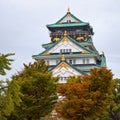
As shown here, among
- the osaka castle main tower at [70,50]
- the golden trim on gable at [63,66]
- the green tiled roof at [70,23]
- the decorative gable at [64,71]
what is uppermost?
the green tiled roof at [70,23]

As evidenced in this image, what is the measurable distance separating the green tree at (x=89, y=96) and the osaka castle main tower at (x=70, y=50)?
2431 cm

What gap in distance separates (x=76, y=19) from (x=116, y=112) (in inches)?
1028

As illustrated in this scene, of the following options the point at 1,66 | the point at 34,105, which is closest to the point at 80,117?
the point at 34,105

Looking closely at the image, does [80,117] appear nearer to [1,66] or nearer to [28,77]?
[28,77]

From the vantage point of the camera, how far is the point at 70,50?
Answer: 206 feet

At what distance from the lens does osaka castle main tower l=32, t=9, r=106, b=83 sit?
58.4 metres

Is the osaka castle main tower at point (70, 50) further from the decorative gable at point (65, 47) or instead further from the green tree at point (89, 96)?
the green tree at point (89, 96)

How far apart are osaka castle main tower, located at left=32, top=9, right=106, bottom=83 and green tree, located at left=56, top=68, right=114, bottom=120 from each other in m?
24.3

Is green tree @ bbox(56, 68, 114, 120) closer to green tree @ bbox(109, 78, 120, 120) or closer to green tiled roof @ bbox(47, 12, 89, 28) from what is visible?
green tree @ bbox(109, 78, 120, 120)

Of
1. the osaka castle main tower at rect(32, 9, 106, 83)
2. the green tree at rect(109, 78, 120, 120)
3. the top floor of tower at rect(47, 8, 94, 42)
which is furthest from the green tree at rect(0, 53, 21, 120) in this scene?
the top floor of tower at rect(47, 8, 94, 42)

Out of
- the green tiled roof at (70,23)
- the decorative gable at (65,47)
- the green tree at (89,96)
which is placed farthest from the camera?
the green tiled roof at (70,23)

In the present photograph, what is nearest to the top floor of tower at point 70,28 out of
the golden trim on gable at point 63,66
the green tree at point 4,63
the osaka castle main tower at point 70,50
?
the osaka castle main tower at point 70,50

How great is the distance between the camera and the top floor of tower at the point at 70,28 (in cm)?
6550

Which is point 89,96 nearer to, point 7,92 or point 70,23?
Answer: point 7,92
